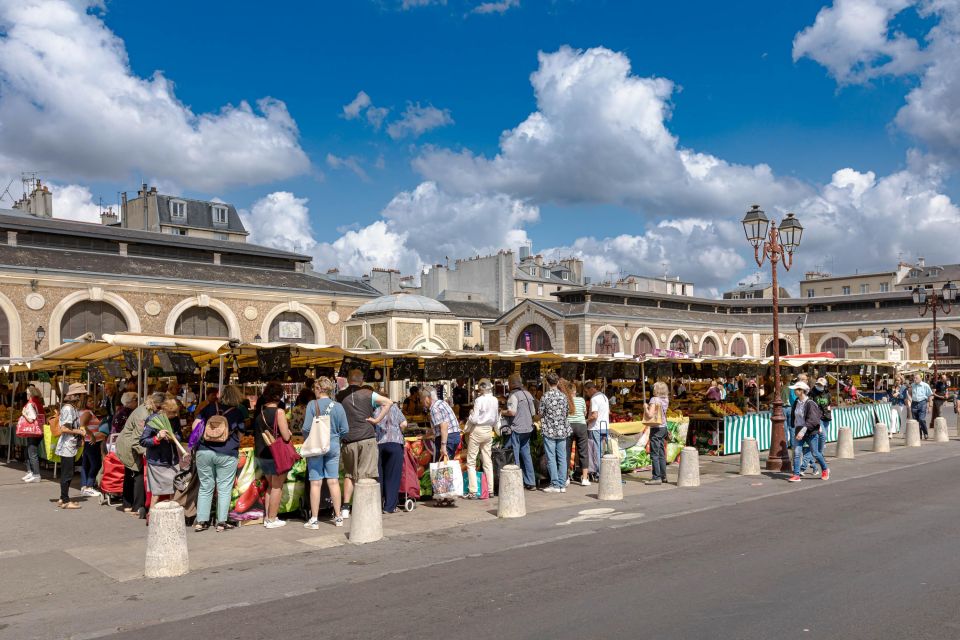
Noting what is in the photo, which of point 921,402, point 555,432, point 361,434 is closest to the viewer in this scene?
point 361,434

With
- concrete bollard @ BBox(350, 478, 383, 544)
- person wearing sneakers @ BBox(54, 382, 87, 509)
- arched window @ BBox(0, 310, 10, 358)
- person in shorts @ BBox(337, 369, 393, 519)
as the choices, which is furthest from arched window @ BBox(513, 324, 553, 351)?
concrete bollard @ BBox(350, 478, 383, 544)

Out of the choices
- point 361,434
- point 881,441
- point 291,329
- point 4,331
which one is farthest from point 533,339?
point 361,434

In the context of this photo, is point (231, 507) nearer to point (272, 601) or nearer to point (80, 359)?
point (272, 601)

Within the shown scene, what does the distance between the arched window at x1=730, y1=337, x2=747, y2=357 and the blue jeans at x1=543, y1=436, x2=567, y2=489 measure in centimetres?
5855

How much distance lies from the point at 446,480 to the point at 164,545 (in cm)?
437

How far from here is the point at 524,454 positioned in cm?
1252

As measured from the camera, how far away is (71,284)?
31.7 metres

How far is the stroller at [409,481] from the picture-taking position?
11.0 meters

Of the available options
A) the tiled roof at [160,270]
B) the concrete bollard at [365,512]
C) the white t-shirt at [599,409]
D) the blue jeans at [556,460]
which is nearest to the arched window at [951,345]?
the tiled roof at [160,270]

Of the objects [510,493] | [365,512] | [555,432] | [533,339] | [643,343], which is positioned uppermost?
[533,339]

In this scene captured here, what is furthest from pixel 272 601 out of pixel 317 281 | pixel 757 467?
pixel 317 281

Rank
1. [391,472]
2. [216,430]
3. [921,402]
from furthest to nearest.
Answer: [921,402] < [391,472] < [216,430]

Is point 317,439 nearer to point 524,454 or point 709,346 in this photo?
point 524,454

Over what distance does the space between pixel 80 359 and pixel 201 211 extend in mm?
49346
